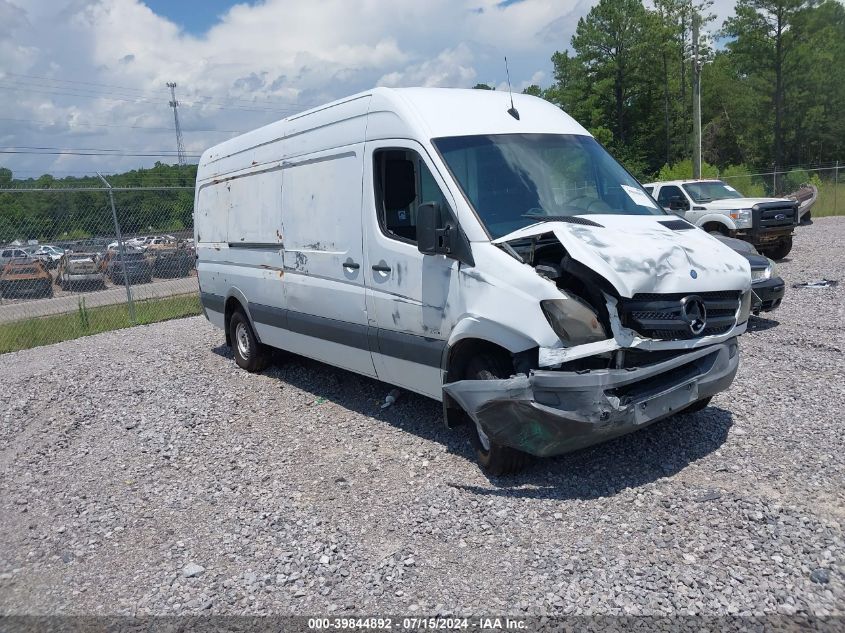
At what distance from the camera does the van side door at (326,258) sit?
19.8ft

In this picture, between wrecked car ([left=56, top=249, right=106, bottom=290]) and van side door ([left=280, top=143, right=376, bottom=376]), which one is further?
wrecked car ([left=56, top=249, right=106, bottom=290])

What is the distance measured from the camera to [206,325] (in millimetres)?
12141

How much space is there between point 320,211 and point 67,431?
3.19 meters

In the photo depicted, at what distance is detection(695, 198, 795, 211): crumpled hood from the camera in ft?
49.2

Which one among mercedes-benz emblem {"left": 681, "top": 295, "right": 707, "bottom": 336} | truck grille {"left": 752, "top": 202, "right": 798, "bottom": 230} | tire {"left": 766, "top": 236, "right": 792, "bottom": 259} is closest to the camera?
mercedes-benz emblem {"left": 681, "top": 295, "right": 707, "bottom": 336}

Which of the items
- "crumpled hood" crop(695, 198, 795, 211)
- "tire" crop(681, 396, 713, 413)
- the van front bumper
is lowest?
"tire" crop(681, 396, 713, 413)

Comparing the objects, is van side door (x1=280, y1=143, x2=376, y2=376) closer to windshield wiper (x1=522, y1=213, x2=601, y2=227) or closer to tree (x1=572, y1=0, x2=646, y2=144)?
windshield wiper (x1=522, y1=213, x2=601, y2=227)

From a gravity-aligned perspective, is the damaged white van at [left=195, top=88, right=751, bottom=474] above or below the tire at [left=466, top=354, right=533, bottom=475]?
above

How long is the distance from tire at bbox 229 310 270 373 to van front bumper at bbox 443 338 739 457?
410 cm

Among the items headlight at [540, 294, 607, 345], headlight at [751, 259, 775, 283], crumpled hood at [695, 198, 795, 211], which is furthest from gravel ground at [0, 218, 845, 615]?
crumpled hood at [695, 198, 795, 211]

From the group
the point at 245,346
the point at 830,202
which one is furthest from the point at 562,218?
the point at 830,202

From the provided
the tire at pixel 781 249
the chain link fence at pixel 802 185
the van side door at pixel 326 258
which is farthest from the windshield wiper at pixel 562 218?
the chain link fence at pixel 802 185

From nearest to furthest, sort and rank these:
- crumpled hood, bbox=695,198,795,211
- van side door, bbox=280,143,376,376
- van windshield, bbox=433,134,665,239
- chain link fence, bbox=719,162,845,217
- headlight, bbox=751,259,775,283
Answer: van windshield, bbox=433,134,665,239 < van side door, bbox=280,143,376,376 < headlight, bbox=751,259,775,283 < crumpled hood, bbox=695,198,795,211 < chain link fence, bbox=719,162,845,217

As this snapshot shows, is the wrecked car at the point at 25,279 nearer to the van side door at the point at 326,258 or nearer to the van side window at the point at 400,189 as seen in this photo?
the van side door at the point at 326,258
